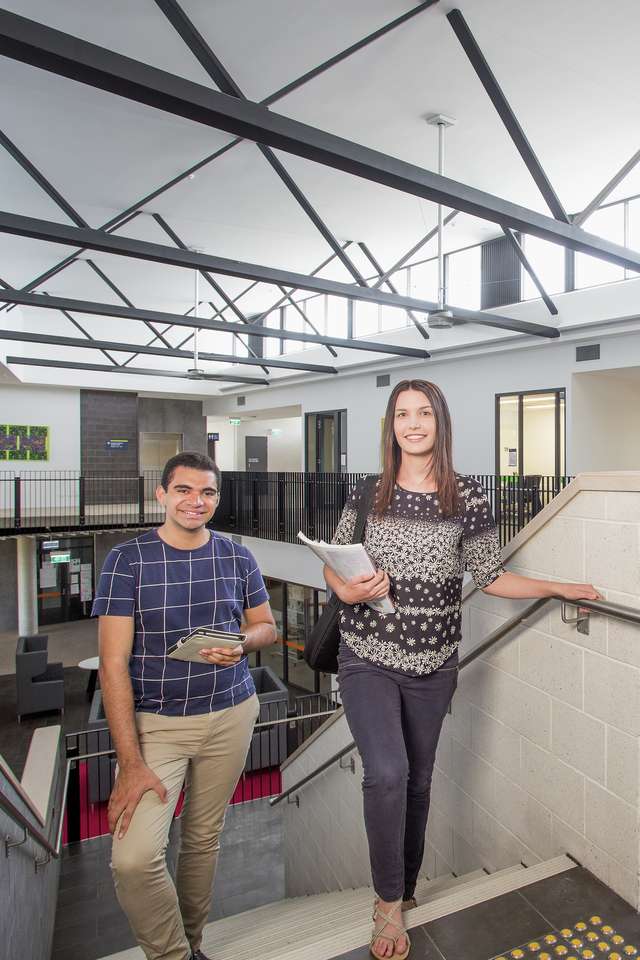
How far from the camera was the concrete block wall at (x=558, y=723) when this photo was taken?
206 cm

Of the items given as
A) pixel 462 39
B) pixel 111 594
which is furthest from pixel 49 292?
pixel 111 594

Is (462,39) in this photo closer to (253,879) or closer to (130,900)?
(130,900)

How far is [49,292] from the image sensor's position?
1421 cm

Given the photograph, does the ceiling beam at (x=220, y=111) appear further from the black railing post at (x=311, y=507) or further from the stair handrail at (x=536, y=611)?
the black railing post at (x=311, y=507)

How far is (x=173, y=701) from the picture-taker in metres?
2.22

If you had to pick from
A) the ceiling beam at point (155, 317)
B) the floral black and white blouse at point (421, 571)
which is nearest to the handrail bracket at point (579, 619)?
the floral black and white blouse at point (421, 571)

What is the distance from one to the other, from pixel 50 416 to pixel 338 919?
17.5 metres

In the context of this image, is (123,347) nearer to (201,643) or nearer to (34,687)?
(34,687)

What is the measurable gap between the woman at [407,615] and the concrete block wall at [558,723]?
0.22 m

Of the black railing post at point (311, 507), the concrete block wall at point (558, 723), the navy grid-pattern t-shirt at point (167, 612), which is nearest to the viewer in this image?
the concrete block wall at point (558, 723)

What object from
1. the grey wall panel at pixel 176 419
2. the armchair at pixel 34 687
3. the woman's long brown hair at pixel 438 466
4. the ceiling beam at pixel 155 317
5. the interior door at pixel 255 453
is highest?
the ceiling beam at pixel 155 317

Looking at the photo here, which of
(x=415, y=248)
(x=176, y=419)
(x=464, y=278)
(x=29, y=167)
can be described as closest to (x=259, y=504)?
(x=415, y=248)

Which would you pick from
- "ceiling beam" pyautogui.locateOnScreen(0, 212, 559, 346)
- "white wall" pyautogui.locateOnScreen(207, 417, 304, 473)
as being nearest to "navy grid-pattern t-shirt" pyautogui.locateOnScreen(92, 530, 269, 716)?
"ceiling beam" pyautogui.locateOnScreen(0, 212, 559, 346)

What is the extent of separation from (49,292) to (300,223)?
7.18 meters
